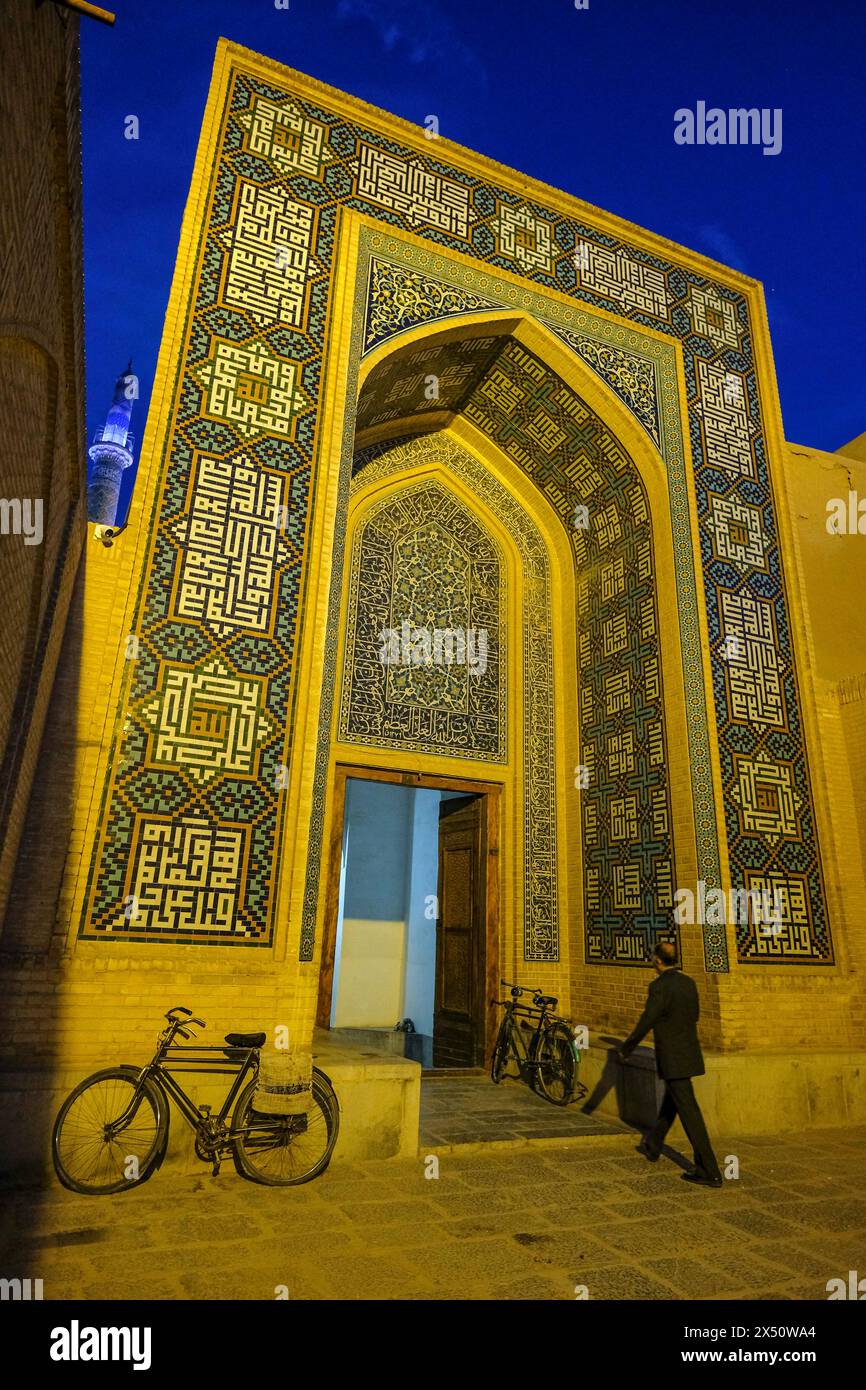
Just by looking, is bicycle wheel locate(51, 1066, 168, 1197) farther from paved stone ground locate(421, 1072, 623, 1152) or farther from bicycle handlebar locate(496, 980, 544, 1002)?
bicycle handlebar locate(496, 980, 544, 1002)

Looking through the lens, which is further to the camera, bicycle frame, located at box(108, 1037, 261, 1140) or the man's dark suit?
the man's dark suit

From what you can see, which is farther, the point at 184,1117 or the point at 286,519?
the point at 286,519

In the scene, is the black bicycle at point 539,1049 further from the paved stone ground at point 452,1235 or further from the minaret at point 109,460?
the minaret at point 109,460

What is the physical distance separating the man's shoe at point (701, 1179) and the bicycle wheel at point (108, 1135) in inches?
107

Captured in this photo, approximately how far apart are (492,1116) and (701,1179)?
1614mm

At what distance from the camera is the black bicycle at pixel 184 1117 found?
371cm

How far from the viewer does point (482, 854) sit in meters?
7.31

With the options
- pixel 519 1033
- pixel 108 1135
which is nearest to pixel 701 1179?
pixel 519 1033

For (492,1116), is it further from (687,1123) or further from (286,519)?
(286,519)

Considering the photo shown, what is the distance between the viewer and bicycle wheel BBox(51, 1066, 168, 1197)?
3652 millimetres

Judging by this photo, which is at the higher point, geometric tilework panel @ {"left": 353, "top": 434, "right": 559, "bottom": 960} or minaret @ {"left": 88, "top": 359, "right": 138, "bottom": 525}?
minaret @ {"left": 88, "top": 359, "right": 138, "bottom": 525}

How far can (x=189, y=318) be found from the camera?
5371 mm

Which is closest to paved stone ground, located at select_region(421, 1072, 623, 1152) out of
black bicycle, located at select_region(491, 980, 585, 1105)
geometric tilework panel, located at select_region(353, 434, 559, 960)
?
black bicycle, located at select_region(491, 980, 585, 1105)

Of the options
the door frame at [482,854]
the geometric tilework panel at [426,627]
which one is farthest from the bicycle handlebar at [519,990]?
the geometric tilework panel at [426,627]
